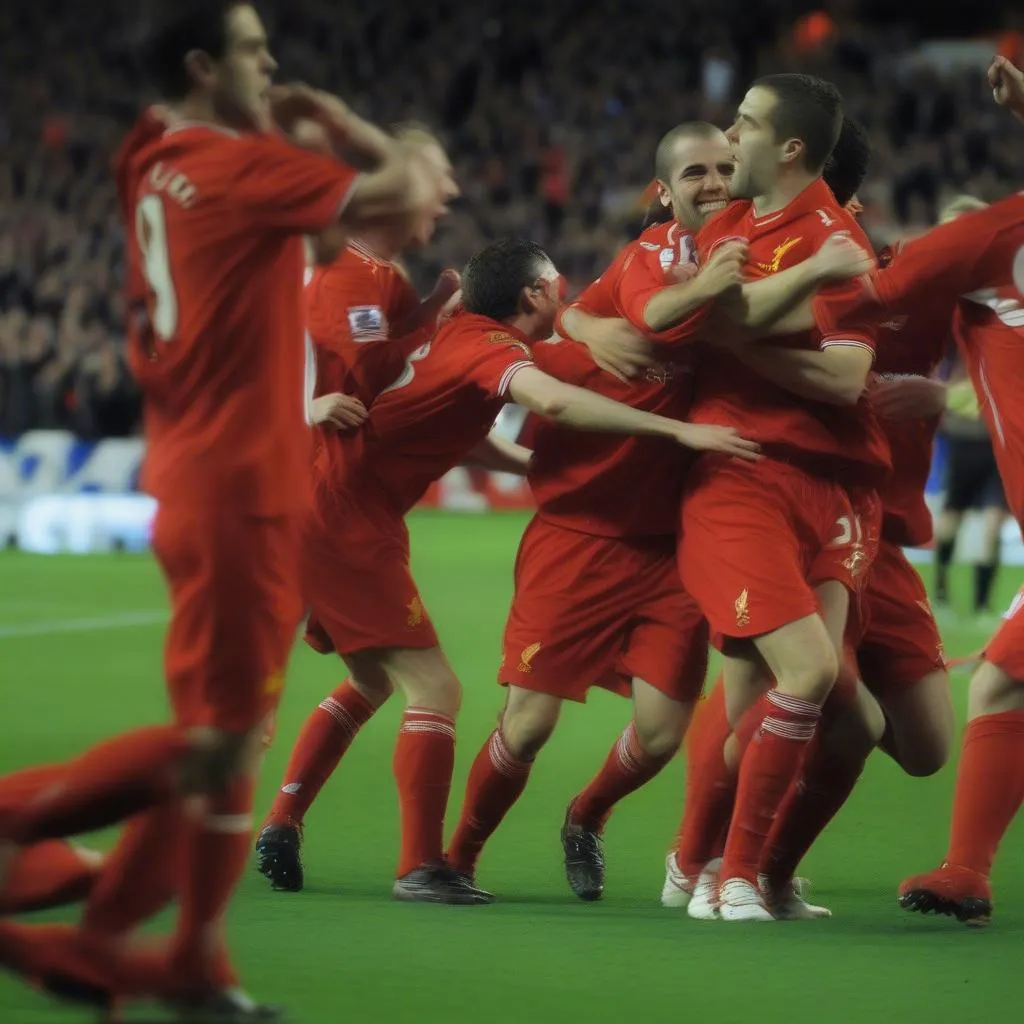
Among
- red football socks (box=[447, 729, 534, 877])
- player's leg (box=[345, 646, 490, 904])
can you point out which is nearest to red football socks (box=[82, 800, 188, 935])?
player's leg (box=[345, 646, 490, 904])

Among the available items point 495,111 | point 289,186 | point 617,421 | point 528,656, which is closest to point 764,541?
point 617,421

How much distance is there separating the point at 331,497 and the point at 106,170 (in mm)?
20904

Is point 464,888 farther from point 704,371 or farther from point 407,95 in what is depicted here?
point 407,95

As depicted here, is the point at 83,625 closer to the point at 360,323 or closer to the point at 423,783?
the point at 360,323

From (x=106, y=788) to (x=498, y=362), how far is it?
1.94m

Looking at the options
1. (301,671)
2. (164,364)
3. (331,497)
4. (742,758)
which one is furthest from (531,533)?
(301,671)

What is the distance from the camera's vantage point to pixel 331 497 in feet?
18.9

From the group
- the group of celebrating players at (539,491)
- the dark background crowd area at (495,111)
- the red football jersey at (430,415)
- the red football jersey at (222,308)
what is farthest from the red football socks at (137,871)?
the dark background crowd area at (495,111)

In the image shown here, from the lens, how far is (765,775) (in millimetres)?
5062

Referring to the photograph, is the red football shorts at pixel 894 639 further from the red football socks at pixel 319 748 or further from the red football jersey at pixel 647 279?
the red football socks at pixel 319 748

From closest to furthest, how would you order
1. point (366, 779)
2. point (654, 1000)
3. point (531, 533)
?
point (654, 1000) → point (531, 533) → point (366, 779)

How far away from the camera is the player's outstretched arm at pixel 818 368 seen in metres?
4.99

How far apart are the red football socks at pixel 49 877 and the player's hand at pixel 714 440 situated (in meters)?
1.78

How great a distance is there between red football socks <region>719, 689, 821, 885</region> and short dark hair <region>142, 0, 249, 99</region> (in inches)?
83.6
